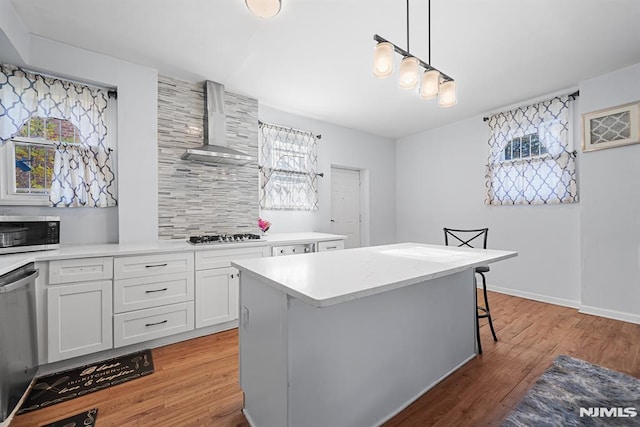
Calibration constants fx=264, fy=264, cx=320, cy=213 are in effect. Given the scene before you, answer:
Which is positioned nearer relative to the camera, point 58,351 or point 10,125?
point 58,351

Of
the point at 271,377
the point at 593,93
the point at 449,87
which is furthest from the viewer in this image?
the point at 593,93

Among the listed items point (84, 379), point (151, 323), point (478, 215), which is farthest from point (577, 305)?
point (84, 379)

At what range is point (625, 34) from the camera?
7.55ft

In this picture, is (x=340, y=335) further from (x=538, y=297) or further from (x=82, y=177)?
(x=538, y=297)

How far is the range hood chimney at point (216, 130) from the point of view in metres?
2.97

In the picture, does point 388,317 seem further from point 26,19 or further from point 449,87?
point 26,19

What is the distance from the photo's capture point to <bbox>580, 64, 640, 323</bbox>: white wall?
2.80 m

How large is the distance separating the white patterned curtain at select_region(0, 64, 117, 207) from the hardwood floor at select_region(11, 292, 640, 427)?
1682mm

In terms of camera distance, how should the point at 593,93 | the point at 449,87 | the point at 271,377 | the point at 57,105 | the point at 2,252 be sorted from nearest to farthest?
1. the point at 271,377
2. the point at 449,87
3. the point at 2,252
4. the point at 57,105
5. the point at 593,93

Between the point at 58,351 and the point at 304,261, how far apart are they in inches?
78.4

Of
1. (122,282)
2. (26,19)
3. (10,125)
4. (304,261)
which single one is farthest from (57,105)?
(304,261)

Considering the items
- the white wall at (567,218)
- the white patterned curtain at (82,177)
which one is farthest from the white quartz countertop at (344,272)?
the white wall at (567,218)

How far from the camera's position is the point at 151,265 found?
2.30 m

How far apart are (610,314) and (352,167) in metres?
3.81
